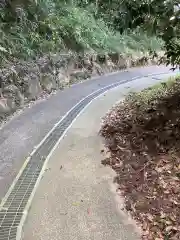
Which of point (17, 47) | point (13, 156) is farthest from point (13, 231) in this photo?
point (17, 47)

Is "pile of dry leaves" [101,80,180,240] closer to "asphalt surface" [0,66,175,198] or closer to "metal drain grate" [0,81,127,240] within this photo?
"metal drain grate" [0,81,127,240]

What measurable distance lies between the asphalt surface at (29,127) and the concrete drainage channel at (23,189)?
144 millimetres

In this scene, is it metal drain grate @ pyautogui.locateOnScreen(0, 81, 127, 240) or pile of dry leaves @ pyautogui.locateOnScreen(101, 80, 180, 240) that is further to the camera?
pile of dry leaves @ pyautogui.locateOnScreen(101, 80, 180, 240)

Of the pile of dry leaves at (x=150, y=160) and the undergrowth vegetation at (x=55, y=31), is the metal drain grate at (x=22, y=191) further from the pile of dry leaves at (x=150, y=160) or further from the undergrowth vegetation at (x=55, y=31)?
the undergrowth vegetation at (x=55, y=31)

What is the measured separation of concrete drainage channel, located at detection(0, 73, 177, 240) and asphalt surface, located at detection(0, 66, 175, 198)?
5.7 inches

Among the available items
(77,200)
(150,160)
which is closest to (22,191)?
(77,200)

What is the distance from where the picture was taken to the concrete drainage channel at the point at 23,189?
5227mm

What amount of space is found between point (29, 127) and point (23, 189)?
3151 millimetres

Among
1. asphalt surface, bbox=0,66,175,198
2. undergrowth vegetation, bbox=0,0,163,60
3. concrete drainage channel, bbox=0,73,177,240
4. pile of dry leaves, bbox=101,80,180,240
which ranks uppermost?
undergrowth vegetation, bbox=0,0,163,60

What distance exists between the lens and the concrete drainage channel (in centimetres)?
523

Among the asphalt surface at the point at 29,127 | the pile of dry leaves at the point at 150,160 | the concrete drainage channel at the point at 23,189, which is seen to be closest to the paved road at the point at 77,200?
the concrete drainage channel at the point at 23,189

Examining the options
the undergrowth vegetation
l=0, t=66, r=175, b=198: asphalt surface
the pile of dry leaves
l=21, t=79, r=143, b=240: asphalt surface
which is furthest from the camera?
the undergrowth vegetation

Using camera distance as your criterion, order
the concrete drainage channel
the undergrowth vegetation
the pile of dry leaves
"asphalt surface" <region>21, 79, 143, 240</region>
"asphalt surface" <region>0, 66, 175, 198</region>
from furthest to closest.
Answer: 1. the undergrowth vegetation
2. "asphalt surface" <region>0, 66, 175, 198</region>
3. the pile of dry leaves
4. the concrete drainage channel
5. "asphalt surface" <region>21, 79, 143, 240</region>

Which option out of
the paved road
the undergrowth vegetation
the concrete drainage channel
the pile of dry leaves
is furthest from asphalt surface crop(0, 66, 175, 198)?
the undergrowth vegetation
